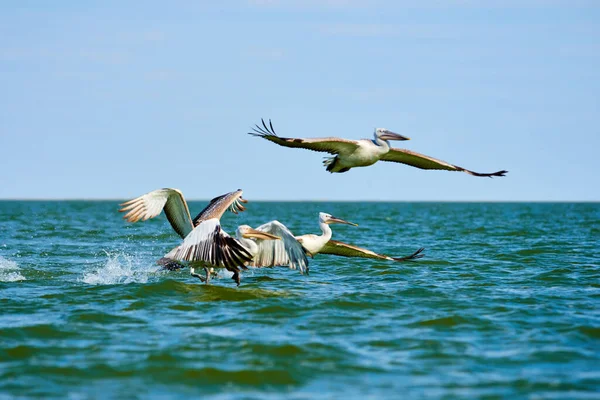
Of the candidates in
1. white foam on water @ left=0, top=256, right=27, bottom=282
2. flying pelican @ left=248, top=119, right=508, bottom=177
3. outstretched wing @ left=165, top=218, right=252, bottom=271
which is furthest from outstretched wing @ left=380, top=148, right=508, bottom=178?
white foam on water @ left=0, top=256, right=27, bottom=282

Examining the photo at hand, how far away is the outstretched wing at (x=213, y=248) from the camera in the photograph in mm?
11773

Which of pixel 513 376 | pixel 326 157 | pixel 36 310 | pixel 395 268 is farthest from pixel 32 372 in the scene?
pixel 395 268

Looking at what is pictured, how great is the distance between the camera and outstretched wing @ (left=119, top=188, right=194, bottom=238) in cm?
1260

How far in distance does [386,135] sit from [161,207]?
12.1 feet

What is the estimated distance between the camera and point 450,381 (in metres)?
7.42

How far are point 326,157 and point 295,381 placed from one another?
20.9 ft

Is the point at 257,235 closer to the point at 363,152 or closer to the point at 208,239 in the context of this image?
the point at 208,239

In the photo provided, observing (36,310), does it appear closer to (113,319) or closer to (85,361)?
(113,319)

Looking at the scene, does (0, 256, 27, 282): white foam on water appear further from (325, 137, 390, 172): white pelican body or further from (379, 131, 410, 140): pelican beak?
(379, 131, 410, 140): pelican beak

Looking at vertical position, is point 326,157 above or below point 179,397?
above

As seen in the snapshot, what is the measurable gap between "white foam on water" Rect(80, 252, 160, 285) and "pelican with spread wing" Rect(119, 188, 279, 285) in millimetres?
1261

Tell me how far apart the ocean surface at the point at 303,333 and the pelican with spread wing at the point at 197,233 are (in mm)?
515

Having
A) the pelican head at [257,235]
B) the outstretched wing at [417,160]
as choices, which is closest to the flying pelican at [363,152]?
the outstretched wing at [417,160]

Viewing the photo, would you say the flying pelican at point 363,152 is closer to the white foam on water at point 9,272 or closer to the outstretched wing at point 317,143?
the outstretched wing at point 317,143
